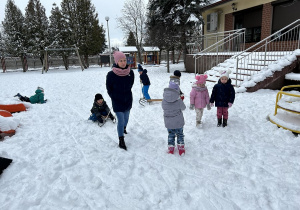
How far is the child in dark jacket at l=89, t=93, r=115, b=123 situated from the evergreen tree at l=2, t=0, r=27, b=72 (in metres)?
26.7

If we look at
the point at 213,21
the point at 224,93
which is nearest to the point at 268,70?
the point at 224,93

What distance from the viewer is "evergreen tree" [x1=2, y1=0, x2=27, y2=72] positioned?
26172 mm

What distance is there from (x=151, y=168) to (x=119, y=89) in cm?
155

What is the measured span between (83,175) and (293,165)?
3.37 m

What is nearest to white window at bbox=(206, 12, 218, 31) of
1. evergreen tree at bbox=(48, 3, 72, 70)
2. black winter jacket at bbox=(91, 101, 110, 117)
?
black winter jacket at bbox=(91, 101, 110, 117)

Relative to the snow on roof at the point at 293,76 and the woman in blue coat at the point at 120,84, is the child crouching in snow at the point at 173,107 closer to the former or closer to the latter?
the woman in blue coat at the point at 120,84

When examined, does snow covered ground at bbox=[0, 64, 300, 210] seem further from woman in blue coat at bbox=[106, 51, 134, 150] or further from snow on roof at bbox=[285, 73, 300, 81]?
snow on roof at bbox=[285, 73, 300, 81]

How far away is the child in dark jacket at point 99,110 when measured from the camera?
5.55m

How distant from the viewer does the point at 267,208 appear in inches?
97.3

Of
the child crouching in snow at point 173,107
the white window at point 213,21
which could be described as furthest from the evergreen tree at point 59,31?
the child crouching in snow at point 173,107

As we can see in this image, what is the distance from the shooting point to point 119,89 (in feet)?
12.6

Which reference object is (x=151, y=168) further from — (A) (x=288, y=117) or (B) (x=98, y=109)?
(A) (x=288, y=117)

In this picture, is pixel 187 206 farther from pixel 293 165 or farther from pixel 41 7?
pixel 41 7

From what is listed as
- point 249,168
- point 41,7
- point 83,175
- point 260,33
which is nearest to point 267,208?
point 249,168
